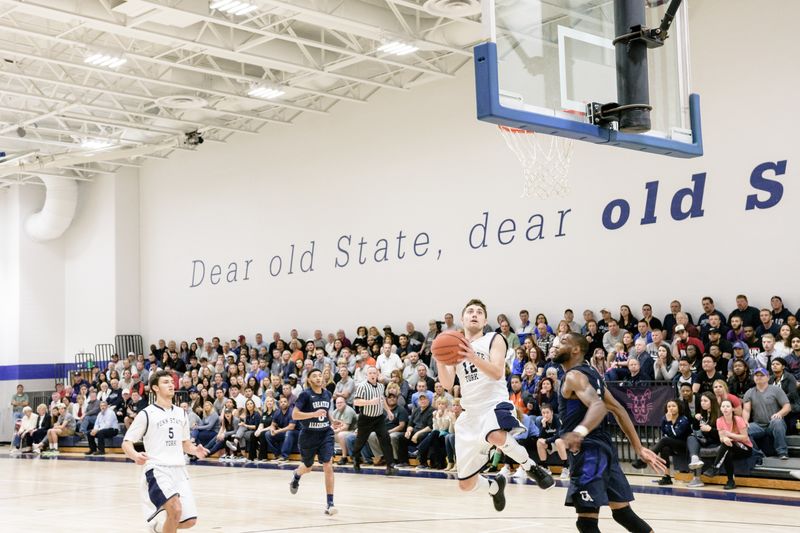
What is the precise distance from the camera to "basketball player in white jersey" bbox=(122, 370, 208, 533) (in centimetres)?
707

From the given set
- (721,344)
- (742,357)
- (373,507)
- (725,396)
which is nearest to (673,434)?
(725,396)

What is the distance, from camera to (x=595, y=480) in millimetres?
5797

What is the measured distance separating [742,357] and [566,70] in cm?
658

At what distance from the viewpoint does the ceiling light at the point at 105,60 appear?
17031 millimetres

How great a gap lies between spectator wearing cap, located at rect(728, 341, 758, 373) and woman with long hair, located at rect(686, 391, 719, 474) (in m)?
0.86

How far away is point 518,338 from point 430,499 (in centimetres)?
541

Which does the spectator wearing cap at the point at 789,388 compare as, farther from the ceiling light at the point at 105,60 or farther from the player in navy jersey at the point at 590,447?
the ceiling light at the point at 105,60

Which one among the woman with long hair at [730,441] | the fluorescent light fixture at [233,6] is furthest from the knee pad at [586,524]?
the fluorescent light fixture at [233,6]

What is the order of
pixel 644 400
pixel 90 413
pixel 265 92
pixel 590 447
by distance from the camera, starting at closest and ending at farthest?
pixel 590 447
pixel 644 400
pixel 265 92
pixel 90 413

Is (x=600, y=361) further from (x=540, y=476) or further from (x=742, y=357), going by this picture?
(x=540, y=476)

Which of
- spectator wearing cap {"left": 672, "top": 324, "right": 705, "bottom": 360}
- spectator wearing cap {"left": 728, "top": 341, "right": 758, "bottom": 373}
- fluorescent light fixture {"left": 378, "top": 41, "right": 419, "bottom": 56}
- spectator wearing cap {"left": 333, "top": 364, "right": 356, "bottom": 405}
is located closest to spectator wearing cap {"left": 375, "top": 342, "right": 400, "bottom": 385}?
spectator wearing cap {"left": 333, "top": 364, "right": 356, "bottom": 405}

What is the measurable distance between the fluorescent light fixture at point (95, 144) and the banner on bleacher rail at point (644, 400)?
1485 centimetres

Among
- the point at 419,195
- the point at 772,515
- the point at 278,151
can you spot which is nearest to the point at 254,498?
the point at 772,515

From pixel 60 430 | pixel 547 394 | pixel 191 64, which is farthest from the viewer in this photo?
pixel 60 430
